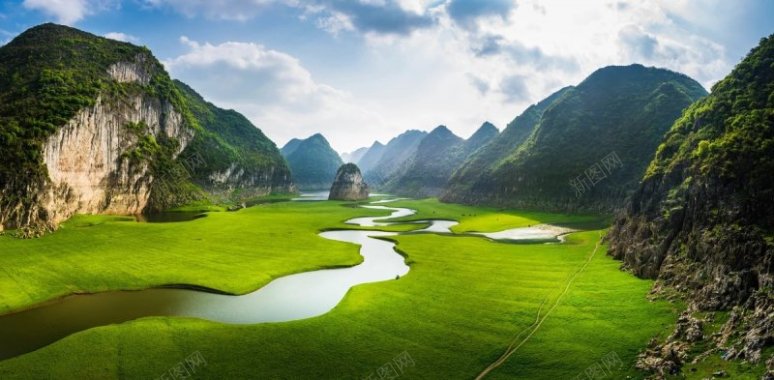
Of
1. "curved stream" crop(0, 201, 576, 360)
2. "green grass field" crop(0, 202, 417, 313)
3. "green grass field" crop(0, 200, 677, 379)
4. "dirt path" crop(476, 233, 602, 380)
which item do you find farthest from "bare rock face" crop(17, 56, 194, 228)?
"dirt path" crop(476, 233, 602, 380)

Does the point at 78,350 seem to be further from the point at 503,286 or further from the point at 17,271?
the point at 503,286

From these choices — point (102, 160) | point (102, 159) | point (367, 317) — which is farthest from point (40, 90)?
point (367, 317)

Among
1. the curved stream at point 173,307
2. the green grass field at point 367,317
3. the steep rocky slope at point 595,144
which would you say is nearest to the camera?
the green grass field at point 367,317

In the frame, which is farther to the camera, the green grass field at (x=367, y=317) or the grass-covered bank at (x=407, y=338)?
the green grass field at (x=367, y=317)

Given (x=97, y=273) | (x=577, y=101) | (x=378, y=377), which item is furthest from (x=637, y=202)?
(x=577, y=101)

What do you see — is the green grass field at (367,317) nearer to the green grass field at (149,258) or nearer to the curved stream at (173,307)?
the green grass field at (149,258)

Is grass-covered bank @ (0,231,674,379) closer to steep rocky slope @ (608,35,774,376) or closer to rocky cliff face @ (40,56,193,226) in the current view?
steep rocky slope @ (608,35,774,376)

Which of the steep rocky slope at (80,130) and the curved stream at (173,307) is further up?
the steep rocky slope at (80,130)

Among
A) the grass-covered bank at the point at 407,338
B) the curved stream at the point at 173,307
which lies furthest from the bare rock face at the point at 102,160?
the grass-covered bank at the point at 407,338
